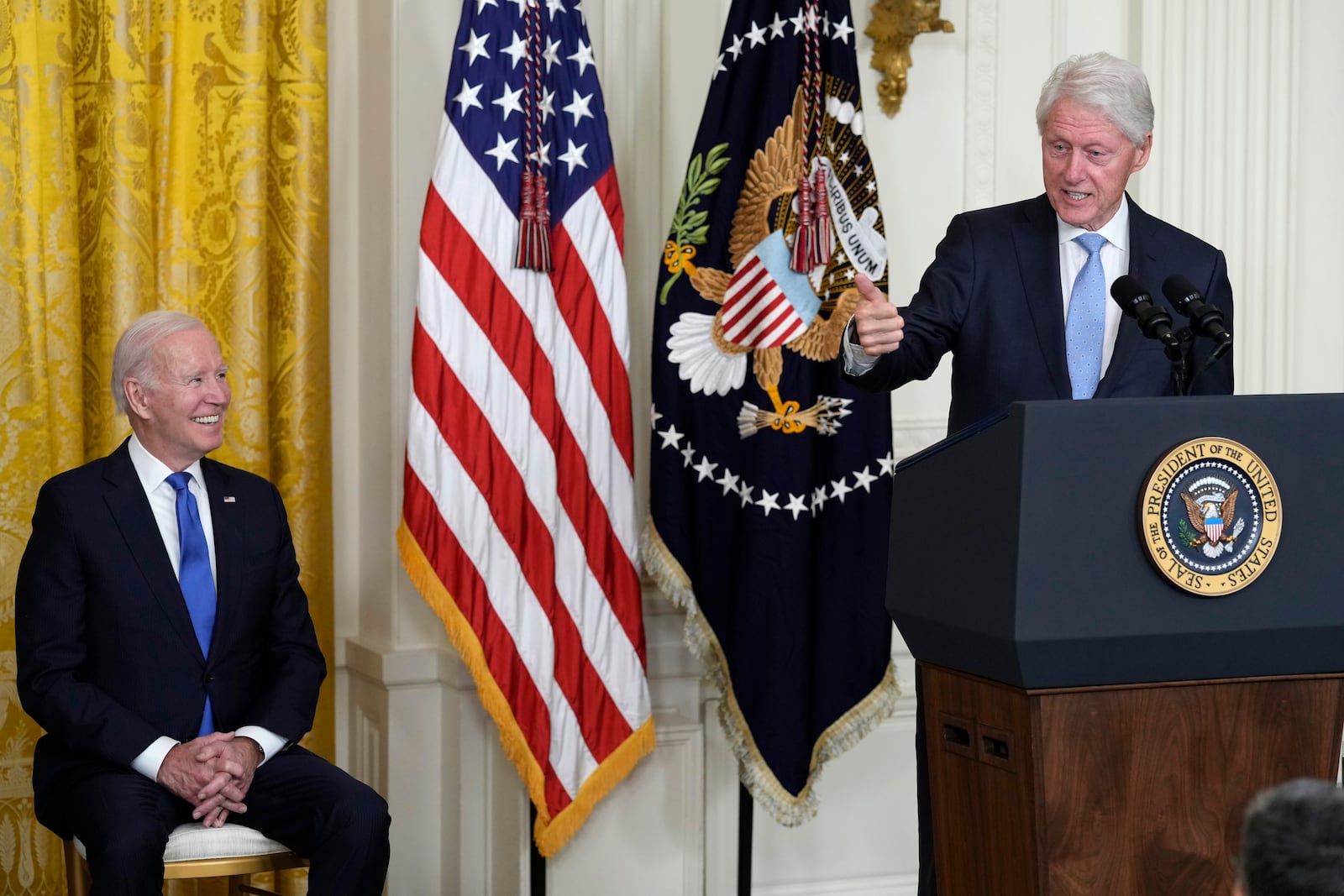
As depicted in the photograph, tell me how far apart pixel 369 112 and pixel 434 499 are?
1.18 meters

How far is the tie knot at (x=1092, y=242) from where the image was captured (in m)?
2.67

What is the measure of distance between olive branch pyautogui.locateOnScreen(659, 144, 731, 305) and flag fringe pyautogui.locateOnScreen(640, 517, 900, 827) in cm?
68

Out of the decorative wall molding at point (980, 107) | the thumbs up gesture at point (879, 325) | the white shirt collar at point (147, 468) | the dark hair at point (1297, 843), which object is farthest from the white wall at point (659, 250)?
the dark hair at point (1297, 843)

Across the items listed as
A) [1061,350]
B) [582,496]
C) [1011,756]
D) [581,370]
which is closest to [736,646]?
[582,496]

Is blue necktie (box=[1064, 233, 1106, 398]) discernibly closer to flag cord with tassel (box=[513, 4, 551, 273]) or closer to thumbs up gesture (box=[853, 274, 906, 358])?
thumbs up gesture (box=[853, 274, 906, 358])

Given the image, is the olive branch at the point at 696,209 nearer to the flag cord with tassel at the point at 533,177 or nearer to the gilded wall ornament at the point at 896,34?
the flag cord with tassel at the point at 533,177

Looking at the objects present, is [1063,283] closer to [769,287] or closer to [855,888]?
[769,287]

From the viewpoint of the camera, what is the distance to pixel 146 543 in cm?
314

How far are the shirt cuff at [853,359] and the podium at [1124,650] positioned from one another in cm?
54

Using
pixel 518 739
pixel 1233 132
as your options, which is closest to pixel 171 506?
pixel 518 739

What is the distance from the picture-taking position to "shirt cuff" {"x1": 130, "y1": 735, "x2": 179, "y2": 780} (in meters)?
2.99

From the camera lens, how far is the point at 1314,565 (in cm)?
200

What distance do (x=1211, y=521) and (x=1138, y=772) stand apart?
0.35m

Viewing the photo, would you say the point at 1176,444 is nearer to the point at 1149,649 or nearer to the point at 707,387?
the point at 1149,649
